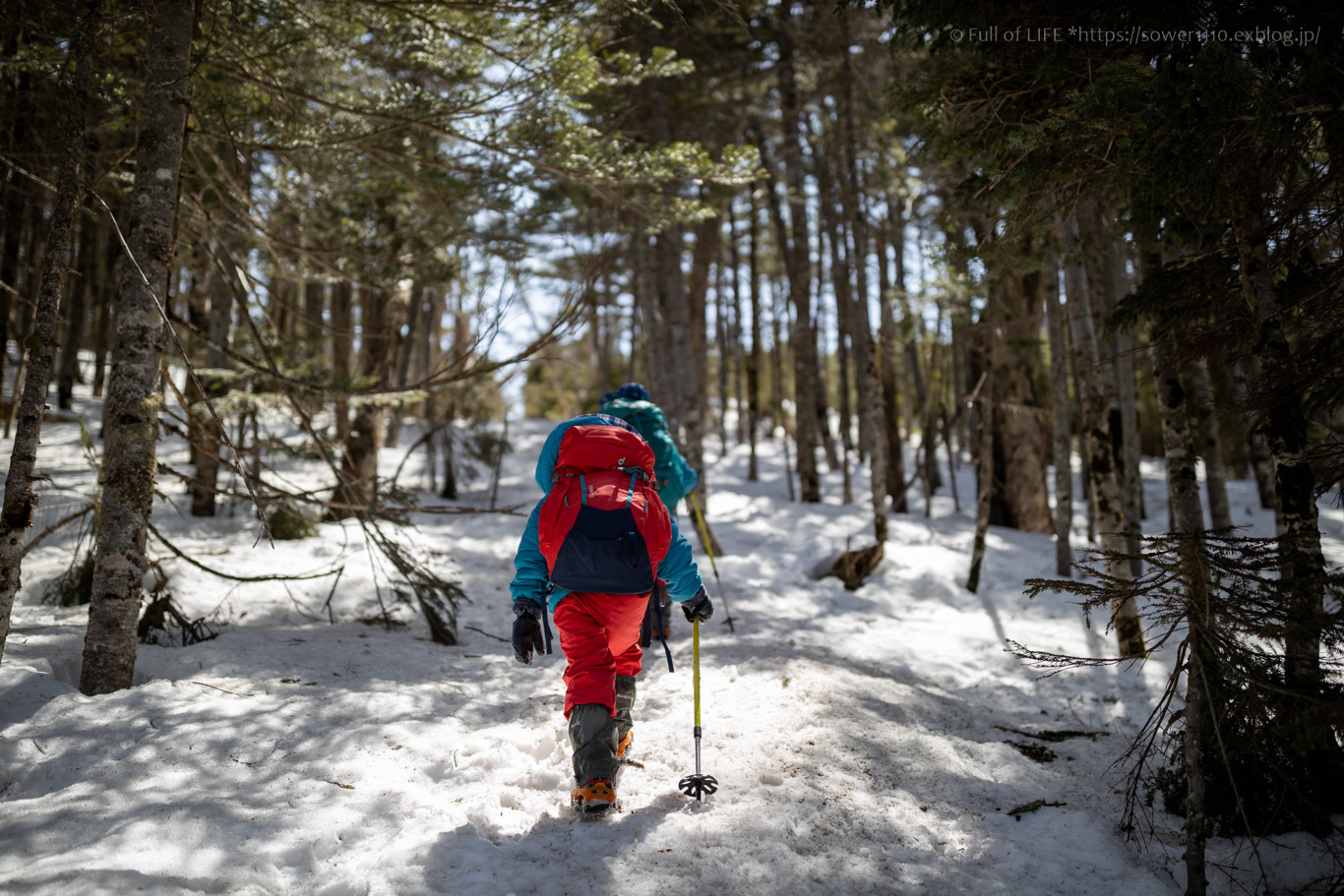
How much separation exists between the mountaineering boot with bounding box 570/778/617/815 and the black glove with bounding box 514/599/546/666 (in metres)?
0.63

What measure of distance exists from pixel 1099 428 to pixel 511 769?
6.14 metres

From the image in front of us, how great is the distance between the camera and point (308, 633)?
5426 millimetres

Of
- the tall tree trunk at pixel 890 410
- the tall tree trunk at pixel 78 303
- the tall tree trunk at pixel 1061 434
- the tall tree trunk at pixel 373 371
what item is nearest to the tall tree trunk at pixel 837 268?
the tall tree trunk at pixel 890 410

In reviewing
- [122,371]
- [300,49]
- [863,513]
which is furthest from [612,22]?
[863,513]

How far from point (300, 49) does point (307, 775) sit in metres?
6.18

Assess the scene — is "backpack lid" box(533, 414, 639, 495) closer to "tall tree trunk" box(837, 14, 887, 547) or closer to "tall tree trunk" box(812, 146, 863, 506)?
"tall tree trunk" box(837, 14, 887, 547)

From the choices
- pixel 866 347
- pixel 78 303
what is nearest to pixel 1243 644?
pixel 866 347

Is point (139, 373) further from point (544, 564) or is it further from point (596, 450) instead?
point (596, 450)

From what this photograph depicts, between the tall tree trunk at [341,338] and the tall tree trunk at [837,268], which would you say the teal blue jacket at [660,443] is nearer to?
the tall tree trunk at [341,338]

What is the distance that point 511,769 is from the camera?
12.0ft

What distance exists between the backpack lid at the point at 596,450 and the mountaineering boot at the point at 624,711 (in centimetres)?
119

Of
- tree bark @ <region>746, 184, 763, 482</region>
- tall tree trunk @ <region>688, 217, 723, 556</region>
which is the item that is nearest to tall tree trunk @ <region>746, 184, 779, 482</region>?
tree bark @ <region>746, 184, 763, 482</region>

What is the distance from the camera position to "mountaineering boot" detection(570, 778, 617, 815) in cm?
319

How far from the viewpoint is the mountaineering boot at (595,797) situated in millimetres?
3188
